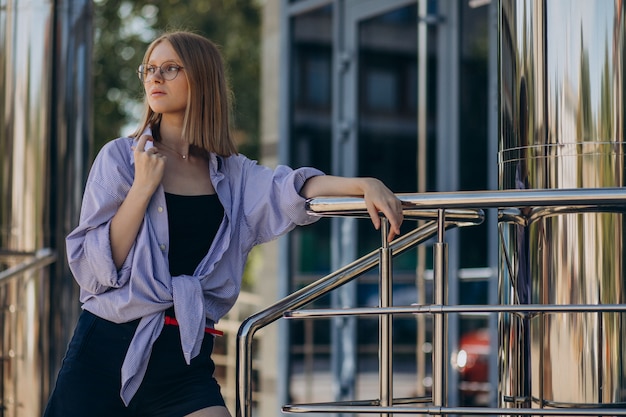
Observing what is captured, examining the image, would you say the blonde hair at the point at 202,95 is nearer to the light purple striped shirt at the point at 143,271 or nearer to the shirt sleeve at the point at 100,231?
the light purple striped shirt at the point at 143,271

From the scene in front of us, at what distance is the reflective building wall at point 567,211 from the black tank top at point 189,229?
882 millimetres

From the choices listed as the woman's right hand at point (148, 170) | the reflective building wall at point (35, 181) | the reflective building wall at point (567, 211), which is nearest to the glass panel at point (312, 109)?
the reflective building wall at point (35, 181)

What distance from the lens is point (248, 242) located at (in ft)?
10.0

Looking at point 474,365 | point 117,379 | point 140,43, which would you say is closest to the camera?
point 117,379

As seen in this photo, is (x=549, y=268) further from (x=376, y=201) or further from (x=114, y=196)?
(x=114, y=196)

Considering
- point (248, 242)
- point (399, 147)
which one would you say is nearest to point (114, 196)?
point (248, 242)

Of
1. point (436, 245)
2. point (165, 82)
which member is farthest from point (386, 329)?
point (165, 82)

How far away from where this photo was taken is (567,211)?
9.99 feet

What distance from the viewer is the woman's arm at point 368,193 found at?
287cm

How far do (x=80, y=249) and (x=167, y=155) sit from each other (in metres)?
0.34

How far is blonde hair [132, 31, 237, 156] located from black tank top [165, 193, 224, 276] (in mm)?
176

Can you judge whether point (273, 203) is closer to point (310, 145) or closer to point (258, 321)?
point (258, 321)

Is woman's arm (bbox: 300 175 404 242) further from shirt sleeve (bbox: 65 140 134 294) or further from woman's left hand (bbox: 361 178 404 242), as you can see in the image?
shirt sleeve (bbox: 65 140 134 294)

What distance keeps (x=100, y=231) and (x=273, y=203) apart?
1.63ft
